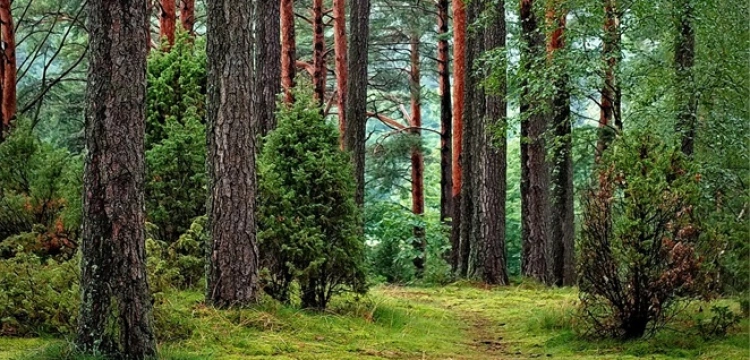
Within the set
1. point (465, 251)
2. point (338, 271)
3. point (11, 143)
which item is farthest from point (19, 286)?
point (465, 251)

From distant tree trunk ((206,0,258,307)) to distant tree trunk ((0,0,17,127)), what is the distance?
23.1 ft

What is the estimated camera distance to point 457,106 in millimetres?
21859

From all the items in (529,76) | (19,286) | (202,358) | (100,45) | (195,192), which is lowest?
(202,358)

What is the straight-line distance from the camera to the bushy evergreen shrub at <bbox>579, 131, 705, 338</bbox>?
7.06 m

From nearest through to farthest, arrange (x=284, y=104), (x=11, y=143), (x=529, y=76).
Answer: (x=284, y=104) → (x=529, y=76) → (x=11, y=143)

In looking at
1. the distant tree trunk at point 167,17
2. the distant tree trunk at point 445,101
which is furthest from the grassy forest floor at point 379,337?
the distant tree trunk at point 445,101

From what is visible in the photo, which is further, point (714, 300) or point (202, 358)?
point (714, 300)

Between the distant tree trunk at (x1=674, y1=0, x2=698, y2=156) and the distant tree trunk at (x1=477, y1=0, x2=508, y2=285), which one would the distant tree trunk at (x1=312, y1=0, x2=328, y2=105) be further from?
the distant tree trunk at (x1=674, y1=0, x2=698, y2=156)

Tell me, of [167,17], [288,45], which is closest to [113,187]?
[167,17]

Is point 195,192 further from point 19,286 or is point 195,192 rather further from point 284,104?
point 19,286

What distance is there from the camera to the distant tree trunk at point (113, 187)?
5.39m

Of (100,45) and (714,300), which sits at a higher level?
(100,45)

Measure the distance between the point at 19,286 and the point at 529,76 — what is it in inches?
231

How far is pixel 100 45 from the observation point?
17.9 ft
